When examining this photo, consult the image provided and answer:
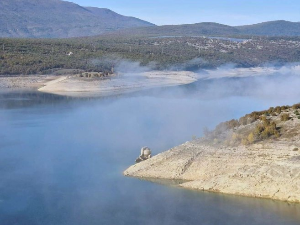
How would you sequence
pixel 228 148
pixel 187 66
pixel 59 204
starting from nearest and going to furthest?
pixel 59 204 → pixel 228 148 → pixel 187 66

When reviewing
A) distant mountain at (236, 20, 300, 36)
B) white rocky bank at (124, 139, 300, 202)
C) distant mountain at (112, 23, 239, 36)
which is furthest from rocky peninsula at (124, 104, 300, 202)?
distant mountain at (236, 20, 300, 36)

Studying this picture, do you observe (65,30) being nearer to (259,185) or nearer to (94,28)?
(94,28)

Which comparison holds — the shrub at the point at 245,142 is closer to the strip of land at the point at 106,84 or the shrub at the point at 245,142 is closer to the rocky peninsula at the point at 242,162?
the rocky peninsula at the point at 242,162

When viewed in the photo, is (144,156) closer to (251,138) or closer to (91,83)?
(251,138)

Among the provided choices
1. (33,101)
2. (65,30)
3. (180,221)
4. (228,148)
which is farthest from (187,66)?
(65,30)

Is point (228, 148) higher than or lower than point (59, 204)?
higher

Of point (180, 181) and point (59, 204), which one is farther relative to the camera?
point (180, 181)

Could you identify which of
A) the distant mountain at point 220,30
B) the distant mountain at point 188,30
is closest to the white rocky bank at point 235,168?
the distant mountain at point 220,30
